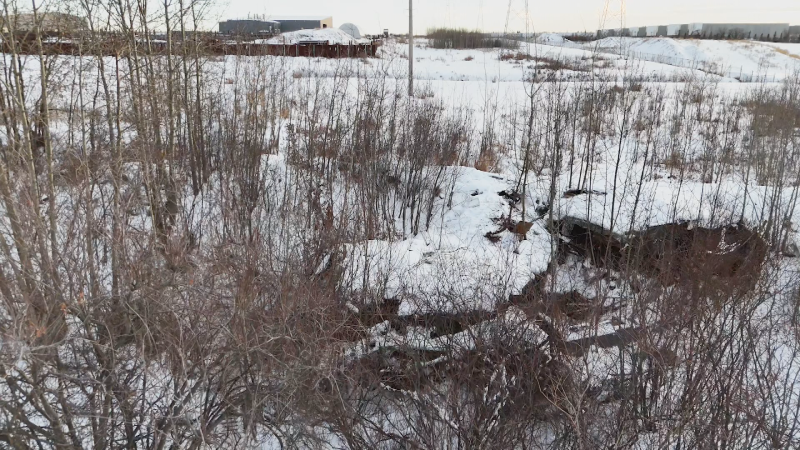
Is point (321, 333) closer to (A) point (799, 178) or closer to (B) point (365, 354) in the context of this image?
(B) point (365, 354)

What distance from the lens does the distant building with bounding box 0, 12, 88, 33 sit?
5.15 meters

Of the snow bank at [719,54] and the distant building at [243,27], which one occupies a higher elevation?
the snow bank at [719,54]

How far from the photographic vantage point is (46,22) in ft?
19.7

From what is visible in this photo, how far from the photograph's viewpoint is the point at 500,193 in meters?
8.37

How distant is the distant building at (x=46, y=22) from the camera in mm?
5152

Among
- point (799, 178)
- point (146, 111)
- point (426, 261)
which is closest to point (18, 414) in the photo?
point (426, 261)

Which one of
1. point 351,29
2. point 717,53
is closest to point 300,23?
point 351,29

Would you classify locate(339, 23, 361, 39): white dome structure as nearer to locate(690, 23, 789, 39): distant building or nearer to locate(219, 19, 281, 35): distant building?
locate(219, 19, 281, 35): distant building

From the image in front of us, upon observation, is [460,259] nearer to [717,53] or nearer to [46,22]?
[46,22]

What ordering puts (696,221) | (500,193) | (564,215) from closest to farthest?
(696,221)
(564,215)
(500,193)

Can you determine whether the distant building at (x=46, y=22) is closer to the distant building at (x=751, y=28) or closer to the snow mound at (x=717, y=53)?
the snow mound at (x=717, y=53)

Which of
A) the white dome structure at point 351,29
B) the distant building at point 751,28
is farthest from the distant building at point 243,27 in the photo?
the distant building at point 751,28

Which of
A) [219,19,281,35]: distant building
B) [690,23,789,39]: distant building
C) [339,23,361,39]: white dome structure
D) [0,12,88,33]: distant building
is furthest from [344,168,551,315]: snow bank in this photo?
[690,23,789,39]: distant building

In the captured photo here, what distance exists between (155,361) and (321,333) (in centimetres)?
140
